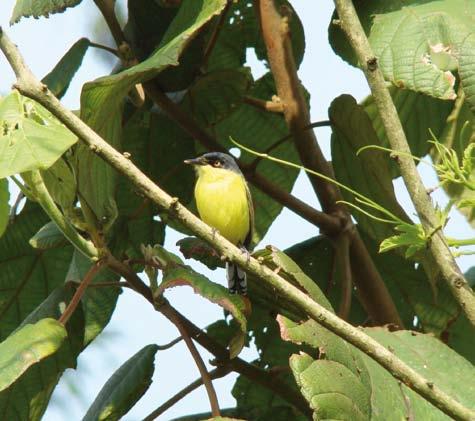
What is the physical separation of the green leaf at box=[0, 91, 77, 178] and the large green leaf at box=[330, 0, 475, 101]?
97 centimetres

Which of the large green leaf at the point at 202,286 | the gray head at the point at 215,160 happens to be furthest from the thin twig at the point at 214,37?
the large green leaf at the point at 202,286

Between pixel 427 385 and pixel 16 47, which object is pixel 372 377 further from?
pixel 16 47

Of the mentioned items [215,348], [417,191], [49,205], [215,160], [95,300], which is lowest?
[215,348]

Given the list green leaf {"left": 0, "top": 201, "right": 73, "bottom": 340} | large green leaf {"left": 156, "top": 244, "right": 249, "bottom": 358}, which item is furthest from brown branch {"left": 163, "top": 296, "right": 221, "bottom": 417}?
green leaf {"left": 0, "top": 201, "right": 73, "bottom": 340}

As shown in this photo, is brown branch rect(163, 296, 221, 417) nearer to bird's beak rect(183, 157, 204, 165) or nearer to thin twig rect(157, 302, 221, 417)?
thin twig rect(157, 302, 221, 417)

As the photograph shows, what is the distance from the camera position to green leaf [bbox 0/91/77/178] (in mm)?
1969

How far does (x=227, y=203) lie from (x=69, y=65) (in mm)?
1237

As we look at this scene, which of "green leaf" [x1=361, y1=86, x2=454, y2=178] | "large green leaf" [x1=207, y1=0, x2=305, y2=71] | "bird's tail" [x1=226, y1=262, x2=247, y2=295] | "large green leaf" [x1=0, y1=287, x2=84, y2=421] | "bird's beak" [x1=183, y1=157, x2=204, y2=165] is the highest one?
"large green leaf" [x1=207, y1=0, x2=305, y2=71]

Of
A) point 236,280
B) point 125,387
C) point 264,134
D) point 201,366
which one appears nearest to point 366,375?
point 201,366

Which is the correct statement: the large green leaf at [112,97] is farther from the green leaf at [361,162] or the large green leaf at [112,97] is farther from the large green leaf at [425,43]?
the green leaf at [361,162]

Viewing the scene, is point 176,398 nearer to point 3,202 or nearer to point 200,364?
point 200,364

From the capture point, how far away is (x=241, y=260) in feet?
5.99

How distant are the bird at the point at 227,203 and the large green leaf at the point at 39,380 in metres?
0.91

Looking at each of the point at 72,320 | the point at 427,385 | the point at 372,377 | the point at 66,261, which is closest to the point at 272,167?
the point at 66,261
